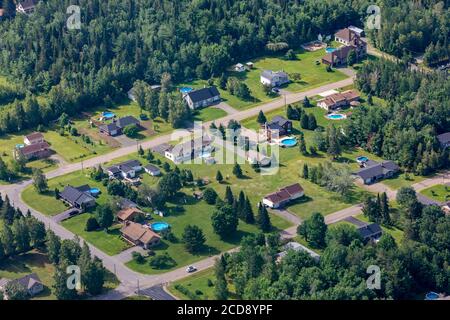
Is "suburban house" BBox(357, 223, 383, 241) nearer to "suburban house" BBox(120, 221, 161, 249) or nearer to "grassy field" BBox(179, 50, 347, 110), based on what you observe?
"suburban house" BBox(120, 221, 161, 249)

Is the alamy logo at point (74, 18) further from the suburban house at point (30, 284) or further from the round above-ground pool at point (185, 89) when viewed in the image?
the suburban house at point (30, 284)

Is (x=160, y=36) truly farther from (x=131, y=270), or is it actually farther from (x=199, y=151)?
(x=131, y=270)

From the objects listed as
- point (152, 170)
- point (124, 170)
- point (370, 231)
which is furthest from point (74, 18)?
point (370, 231)

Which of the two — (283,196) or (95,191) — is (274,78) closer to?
(283,196)

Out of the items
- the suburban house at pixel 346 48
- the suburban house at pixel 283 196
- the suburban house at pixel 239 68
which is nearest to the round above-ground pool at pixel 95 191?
the suburban house at pixel 283 196

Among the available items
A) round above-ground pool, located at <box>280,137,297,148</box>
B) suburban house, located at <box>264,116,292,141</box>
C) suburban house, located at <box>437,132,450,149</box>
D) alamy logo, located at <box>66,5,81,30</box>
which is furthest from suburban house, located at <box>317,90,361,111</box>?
alamy logo, located at <box>66,5,81,30</box>
